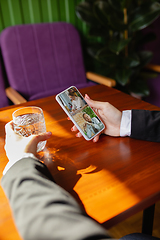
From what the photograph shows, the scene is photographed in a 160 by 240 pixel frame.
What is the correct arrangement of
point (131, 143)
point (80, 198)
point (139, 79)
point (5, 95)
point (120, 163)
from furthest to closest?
1. point (139, 79)
2. point (5, 95)
3. point (131, 143)
4. point (120, 163)
5. point (80, 198)

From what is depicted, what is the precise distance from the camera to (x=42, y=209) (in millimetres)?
426

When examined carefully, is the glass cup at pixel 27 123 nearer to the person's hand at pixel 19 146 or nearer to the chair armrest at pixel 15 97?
the person's hand at pixel 19 146

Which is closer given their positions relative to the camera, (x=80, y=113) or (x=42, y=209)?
(x=42, y=209)

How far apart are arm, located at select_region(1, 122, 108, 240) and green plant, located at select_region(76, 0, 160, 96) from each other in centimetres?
154

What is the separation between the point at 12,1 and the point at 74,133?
171 centimetres

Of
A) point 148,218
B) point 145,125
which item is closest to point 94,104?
point 145,125

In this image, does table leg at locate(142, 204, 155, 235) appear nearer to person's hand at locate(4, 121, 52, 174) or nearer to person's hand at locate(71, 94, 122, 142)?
person's hand at locate(71, 94, 122, 142)

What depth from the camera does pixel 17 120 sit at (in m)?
0.75

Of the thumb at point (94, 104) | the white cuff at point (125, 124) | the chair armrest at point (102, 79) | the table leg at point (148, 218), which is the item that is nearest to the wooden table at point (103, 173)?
the white cuff at point (125, 124)

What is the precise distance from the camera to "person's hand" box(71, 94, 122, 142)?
86 centimetres

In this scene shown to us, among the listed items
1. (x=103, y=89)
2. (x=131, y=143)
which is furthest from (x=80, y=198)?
(x=103, y=89)

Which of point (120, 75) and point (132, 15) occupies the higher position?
point (132, 15)

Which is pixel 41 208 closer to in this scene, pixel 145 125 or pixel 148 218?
pixel 145 125

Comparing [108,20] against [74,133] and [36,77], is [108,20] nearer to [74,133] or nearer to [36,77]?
[36,77]
